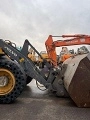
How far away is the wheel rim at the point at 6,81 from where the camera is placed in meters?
5.52

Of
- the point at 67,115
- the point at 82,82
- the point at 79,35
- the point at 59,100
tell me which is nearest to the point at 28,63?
the point at 59,100

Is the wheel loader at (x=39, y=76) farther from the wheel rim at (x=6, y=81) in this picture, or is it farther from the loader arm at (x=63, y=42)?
the loader arm at (x=63, y=42)

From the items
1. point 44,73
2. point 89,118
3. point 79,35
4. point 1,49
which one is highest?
point 79,35

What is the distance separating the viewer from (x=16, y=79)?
5523 millimetres

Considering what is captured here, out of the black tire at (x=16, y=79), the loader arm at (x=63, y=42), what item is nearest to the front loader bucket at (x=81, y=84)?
the black tire at (x=16, y=79)

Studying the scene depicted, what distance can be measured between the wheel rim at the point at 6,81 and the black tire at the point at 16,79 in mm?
53

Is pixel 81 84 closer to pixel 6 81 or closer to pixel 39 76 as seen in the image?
pixel 39 76

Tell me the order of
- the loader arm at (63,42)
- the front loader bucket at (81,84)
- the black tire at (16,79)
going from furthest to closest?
the loader arm at (63,42) → the black tire at (16,79) → the front loader bucket at (81,84)

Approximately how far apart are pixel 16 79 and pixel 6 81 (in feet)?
0.87

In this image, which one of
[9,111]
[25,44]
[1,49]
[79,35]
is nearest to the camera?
[9,111]

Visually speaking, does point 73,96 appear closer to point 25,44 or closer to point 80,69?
point 80,69

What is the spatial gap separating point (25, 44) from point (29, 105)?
1.86 meters

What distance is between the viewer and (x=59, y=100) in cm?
596

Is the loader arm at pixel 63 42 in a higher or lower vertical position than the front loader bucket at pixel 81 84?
higher
